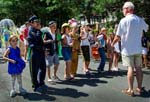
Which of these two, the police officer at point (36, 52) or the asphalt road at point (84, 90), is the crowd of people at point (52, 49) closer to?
the police officer at point (36, 52)

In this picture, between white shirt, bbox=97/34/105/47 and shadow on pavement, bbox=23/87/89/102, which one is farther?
white shirt, bbox=97/34/105/47

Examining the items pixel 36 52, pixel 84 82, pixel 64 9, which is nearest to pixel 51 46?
pixel 36 52

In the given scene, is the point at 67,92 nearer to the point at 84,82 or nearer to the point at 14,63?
the point at 84,82

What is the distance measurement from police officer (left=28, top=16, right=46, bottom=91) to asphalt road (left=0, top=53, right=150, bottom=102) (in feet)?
1.28

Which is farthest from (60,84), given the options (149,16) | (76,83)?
(149,16)

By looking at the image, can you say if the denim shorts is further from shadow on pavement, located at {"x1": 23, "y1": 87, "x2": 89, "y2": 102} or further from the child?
the child

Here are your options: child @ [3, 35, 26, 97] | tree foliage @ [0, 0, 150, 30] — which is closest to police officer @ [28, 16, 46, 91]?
child @ [3, 35, 26, 97]

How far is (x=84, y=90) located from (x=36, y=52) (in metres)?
1.42

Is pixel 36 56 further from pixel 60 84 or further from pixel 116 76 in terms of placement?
pixel 116 76

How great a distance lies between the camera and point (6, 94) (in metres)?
9.20

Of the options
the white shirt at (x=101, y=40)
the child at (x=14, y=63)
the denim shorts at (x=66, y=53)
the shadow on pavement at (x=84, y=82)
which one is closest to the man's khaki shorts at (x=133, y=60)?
the shadow on pavement at (x=84, y=82)

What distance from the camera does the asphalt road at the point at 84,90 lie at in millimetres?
8680

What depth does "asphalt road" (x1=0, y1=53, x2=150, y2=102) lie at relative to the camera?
8.68 m

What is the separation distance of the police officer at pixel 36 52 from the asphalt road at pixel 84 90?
0.39 meters
